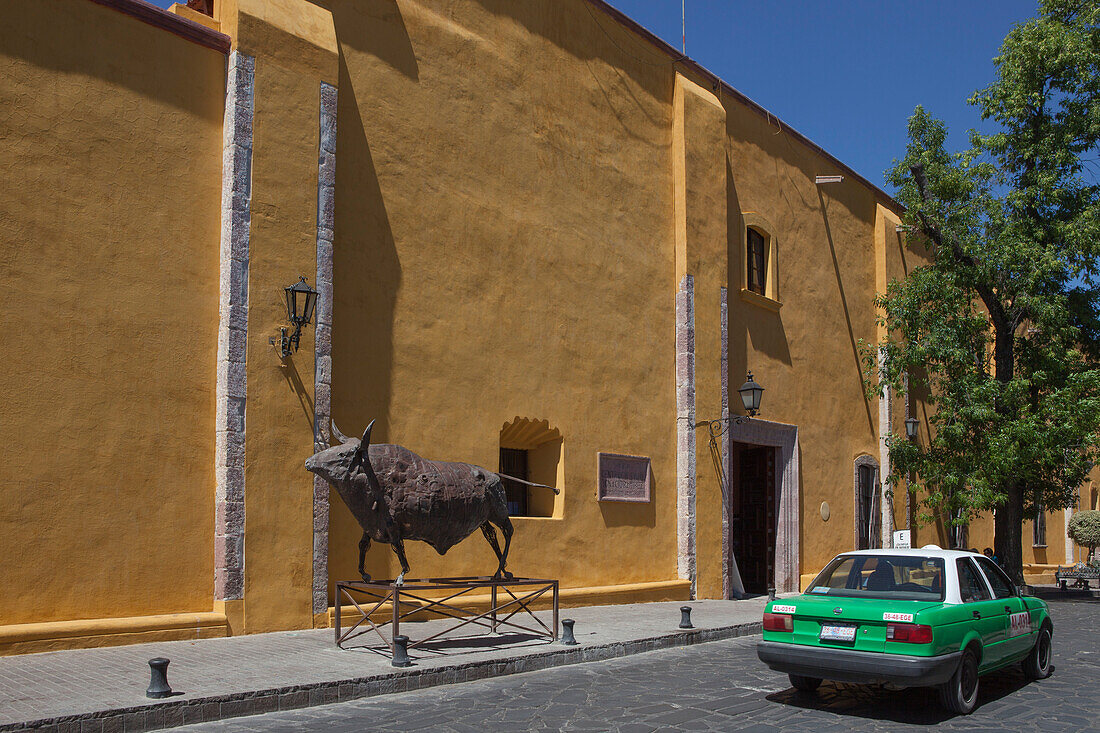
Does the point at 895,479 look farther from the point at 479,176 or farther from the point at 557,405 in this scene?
the point at 479,176

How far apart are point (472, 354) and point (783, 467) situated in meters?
8.05

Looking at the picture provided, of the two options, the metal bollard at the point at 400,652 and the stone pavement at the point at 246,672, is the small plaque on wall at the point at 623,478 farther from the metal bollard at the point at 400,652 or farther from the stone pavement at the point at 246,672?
the metal bollard at the point at 400,652

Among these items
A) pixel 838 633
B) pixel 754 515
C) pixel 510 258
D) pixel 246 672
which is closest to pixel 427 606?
pixel 246 672

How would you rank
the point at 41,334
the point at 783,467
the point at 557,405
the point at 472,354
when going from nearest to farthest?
the point at 41,334 → the point at 472,354 → the point at 557,405 → the point at 783,467

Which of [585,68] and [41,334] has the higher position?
[585,68]

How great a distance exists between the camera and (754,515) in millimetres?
18469

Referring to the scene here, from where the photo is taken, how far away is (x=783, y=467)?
713 inches

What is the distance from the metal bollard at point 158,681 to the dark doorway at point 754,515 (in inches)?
504

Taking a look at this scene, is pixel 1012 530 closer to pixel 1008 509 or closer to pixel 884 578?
pixel 1008 509

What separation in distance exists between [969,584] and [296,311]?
700 cm

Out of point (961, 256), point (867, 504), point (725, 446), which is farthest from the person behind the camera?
point (867, 504)

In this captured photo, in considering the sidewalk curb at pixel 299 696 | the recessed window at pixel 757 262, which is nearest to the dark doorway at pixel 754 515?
the recessed window at pixel 757 262

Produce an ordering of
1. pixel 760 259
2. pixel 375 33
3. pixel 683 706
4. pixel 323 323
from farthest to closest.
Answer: pixel 760 259, pixel 375 33, pixel 323 323, pixel 683 706

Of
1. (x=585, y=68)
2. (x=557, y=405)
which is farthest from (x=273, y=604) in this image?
(x=585, y=68)
